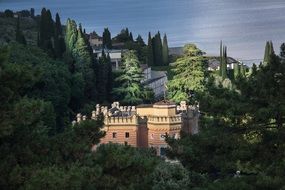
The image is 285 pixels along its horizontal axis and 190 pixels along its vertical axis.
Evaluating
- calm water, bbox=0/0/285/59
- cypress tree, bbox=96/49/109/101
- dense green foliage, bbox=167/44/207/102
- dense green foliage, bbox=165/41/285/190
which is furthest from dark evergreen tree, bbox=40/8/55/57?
dense green foliage, bbox=165/41/285/190

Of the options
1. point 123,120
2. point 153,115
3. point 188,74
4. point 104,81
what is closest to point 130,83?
point 104,81

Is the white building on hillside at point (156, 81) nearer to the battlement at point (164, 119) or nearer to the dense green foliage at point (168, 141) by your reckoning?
the battlement at point (164, 119)

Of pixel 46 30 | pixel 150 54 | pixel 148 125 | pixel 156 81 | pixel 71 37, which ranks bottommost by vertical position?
pixel 148 125

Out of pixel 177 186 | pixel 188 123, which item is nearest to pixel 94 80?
pixel 188 123

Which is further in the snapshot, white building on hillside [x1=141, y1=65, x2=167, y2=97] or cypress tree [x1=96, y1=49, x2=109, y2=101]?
white building on hillside [x1=141, y1=65, x2=167, y2=97]

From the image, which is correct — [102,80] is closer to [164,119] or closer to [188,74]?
[188,74]

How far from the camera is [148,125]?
20.1m

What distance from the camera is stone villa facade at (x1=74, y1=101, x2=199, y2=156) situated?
1978 cm

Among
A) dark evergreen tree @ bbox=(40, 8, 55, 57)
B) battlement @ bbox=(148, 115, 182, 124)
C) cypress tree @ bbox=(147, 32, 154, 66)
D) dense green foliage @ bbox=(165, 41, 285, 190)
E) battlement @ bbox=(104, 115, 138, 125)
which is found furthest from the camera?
cypress tree @ bbox=(147, 32, 154, 66)

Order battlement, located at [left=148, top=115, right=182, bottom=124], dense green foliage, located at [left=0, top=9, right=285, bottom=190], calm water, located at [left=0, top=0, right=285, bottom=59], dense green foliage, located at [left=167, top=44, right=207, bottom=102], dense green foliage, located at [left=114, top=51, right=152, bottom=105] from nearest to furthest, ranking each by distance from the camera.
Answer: dense green foliage, located at [left=0, top=9, right=285, bottom=190] < battlement, located at [left=148, top=115, right=182, bottom=124] < dense green foliage, located at [left=167, top=44, right=207, bottom=102] < dense green foliage, located at [left=114, top=51, right=152, bottom=105] < calm water, located at [left=0, top=0, right=285, bottom=59]

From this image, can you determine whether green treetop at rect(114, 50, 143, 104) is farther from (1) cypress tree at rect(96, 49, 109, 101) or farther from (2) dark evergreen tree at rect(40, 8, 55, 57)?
(2) dark evergreen tree at rect(40, 8, 55, 57)

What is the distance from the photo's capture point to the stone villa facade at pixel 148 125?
64.9 feet

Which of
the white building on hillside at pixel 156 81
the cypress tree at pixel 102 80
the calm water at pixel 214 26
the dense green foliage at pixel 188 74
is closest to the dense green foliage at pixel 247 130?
the dense green foliage at pixel 188 74

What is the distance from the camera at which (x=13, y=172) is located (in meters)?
5.89
